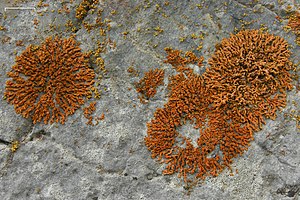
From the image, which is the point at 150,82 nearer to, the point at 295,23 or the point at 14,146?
the point at 14,146

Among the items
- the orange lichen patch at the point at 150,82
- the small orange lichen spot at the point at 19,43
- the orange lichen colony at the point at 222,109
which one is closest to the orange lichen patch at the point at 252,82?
the orange lichen colony at the point at 222,109

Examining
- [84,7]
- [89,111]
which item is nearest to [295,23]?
[84,7]

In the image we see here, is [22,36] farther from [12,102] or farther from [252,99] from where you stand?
[252,99]

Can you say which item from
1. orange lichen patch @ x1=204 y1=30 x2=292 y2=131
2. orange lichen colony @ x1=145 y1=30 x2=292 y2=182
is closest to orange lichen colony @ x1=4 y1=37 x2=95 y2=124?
orange lichen colony @ x1=145 y1=30 x2=292 y2=182

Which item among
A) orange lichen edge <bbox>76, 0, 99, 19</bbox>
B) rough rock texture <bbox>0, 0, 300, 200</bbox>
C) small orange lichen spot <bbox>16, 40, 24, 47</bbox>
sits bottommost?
rough rock texture <bbox>0, 0, 300, 200</bbox>

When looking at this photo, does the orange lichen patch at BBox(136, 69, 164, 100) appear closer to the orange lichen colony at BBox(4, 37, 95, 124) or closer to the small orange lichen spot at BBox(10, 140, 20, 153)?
the orange lichen colony at BBox(4, 37, 95, 124)

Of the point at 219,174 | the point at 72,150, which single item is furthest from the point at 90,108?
the point at 219,174
